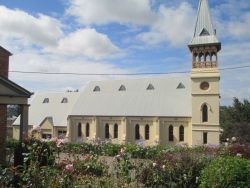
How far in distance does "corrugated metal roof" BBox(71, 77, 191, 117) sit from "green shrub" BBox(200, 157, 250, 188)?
32.6m

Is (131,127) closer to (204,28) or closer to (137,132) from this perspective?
(137,132)

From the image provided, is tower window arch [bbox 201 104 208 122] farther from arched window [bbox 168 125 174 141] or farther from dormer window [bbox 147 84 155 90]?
dormer window [bbox 147 84 155 90]

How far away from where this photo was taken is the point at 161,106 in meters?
44.3

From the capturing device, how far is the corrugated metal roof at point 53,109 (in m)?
51.7

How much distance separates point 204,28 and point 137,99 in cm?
1312

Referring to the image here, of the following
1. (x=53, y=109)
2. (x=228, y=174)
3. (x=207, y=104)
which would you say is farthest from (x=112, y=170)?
(x=53, y=109)

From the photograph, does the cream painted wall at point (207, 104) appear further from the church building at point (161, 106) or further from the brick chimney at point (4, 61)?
the brick chimney at point (4, 61)

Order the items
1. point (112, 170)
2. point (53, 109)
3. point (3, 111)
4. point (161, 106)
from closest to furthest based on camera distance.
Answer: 1. point (112, 170)
2. point (3, 111)
3. point (161, 106)
4. point (53, 109)

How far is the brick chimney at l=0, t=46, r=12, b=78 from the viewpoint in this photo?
1905 cm

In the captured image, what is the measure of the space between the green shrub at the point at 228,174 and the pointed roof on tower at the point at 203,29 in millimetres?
33191

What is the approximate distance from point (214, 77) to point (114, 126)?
602 inches

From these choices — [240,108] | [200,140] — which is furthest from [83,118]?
[240,108]

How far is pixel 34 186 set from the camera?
8234mm

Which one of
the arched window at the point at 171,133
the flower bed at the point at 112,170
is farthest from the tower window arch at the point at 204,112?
the flower bed at the point at 112,170
